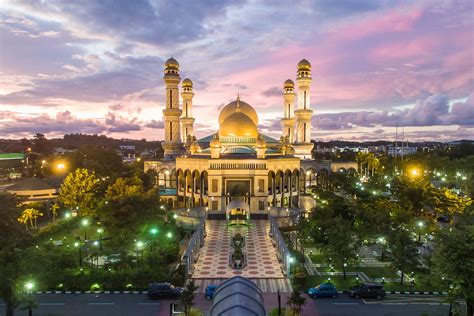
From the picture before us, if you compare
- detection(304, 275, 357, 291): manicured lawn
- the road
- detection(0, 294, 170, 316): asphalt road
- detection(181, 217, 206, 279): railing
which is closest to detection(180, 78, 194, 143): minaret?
detection(181, 217, 206, 279): railing

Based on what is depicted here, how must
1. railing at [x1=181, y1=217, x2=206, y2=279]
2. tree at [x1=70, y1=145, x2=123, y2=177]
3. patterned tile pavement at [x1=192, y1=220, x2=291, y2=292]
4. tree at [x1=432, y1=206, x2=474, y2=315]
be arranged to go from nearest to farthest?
tree at [x1=432, y1=206, x2=474, y2=315]
patterned tile pavement at [x1=192, y1=220, x2=291, y2=292]
railing at [x1=181, y1=217, x2=206, y2=279]
tree at [x1=70, y1=145, x2=123, y2=177]

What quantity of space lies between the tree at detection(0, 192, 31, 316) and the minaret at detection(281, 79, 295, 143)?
60070 mm

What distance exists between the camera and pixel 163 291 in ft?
81.8

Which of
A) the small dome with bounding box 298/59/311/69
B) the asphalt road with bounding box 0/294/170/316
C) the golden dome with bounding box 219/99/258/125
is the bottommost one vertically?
the asphalt road with bounding box 0/294/170/316

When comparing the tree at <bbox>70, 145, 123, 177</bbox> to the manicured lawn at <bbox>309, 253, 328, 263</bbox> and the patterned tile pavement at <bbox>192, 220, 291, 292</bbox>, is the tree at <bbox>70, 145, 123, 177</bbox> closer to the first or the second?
the patterned tile pavement at <bbox>192, 220, 291, 292</bbox>

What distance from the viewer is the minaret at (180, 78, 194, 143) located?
78.2 m

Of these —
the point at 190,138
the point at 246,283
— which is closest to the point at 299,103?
the point at 190,138

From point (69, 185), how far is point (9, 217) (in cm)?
1935

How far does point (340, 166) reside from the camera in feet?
269

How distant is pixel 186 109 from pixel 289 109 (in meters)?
23.0

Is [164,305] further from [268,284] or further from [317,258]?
[317,258]

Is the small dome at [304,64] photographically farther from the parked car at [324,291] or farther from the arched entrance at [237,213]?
the parked car at [324,291]

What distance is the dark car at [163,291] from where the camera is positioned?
24.9 metres

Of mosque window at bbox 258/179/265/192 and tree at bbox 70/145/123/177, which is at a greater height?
tree at bbox 70/145/123/177
